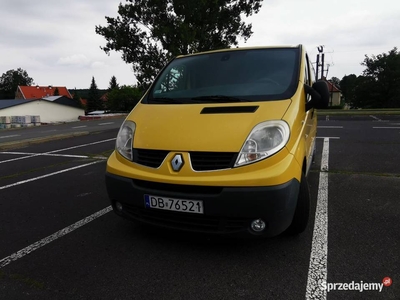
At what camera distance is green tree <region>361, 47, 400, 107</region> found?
47812 millimetres

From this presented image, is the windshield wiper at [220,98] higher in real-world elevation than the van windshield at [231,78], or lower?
lower

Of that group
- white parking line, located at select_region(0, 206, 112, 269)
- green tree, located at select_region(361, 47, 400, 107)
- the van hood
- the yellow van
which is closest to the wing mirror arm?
the yellow van

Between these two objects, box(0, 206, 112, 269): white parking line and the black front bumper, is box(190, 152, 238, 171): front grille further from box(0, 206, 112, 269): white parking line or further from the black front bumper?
A: box(0, 206, 112, 269): white parking line

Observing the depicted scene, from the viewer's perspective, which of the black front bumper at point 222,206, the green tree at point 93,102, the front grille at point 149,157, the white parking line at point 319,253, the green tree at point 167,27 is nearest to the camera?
the white parking line at point 319,253

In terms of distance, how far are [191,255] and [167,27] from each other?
56.7 ft

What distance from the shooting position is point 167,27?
58.1 ft

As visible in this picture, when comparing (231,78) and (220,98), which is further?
(231,78)

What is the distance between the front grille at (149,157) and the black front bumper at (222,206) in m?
0.16

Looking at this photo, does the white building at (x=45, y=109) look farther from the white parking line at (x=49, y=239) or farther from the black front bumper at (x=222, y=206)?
the black front bumper at (x=222, y=206)

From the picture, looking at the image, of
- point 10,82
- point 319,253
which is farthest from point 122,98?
point 319,253

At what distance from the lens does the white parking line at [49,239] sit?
252cm

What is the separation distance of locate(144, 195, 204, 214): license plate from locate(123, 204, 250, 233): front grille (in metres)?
0.04

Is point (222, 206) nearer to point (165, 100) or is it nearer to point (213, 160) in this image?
point (213, 160)

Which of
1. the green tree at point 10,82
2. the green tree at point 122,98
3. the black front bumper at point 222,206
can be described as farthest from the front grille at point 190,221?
the green tree at point 10,82
